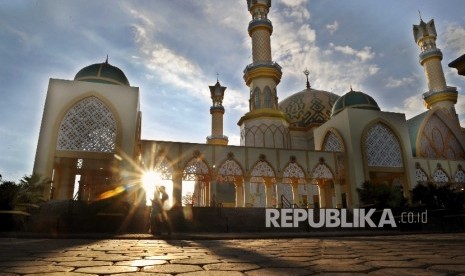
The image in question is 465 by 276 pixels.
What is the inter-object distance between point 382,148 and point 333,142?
308cm

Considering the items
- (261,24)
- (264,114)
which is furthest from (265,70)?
(261,24)

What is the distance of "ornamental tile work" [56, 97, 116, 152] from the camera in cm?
1611

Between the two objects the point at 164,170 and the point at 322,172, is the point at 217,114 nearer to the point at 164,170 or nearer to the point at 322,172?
the point at 322,172

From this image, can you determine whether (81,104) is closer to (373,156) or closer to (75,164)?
(75,164)

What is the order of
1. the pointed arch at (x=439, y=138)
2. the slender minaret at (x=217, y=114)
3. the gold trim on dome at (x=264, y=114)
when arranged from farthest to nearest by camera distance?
the slender minaret at (x=217, y=114) → the gold trim on dome at (x=264, y=114) → the pointed arch at (x=439, y=138)

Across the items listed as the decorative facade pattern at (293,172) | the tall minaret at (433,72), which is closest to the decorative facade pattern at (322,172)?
the decorative facade pattern at (293,172)

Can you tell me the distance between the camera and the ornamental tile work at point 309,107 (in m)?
31.7

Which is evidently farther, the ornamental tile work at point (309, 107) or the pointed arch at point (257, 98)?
the ornamental tile work at point (309, 107)

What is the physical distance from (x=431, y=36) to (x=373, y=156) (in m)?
16.9

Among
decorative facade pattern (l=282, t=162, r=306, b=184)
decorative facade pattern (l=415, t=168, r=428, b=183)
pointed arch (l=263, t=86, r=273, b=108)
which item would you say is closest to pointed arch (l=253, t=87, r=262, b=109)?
pointed arch (l=263, t=86, r=273, b=108)

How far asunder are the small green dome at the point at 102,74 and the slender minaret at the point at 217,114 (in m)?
14.1

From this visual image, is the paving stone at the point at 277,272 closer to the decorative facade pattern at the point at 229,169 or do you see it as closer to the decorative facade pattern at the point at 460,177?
the decorative facade pattern at the point at 229,169

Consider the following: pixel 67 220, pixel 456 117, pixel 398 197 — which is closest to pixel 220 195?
pixel 398 197

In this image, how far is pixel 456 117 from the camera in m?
28.0
